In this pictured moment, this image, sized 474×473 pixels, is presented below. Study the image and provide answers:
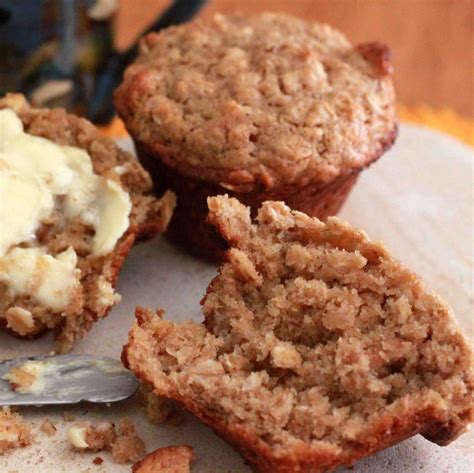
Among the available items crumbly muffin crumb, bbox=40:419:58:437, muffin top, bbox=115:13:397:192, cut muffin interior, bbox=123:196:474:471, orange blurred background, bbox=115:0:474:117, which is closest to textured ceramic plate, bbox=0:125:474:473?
crumbly muffin crumb, bbox=40:419:58:437

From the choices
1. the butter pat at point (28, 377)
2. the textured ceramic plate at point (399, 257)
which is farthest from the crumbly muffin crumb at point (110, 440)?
the butter pat at point (28, 377)

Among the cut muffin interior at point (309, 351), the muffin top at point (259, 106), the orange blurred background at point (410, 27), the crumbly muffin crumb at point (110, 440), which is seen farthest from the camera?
the orange blurred background at point (410, 27)

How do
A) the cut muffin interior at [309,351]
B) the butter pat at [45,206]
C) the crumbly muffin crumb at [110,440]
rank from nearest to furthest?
the cut muffin interior at [309,351] → the crumbly muffin crumb at [110,440] → the butter pat at [45,206]

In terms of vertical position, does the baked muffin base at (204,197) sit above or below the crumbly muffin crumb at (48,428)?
above

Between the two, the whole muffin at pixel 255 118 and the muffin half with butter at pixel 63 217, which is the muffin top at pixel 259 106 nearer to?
the whole muffin at pixel 255 118

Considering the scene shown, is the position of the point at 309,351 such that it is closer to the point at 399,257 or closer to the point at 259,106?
the point at 259,106

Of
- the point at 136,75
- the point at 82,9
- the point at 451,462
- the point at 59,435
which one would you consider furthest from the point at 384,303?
the point at 82,9
